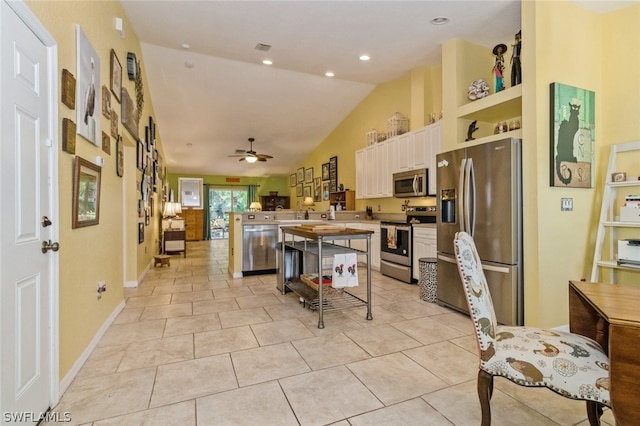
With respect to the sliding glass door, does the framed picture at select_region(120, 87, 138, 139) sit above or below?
above

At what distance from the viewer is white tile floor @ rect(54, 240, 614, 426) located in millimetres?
1735

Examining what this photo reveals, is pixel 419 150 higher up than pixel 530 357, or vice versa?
pixel 419 150

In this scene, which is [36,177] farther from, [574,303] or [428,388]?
[574,303]

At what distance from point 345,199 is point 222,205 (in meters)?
7.24

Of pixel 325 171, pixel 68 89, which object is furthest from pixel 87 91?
pixel 325 171

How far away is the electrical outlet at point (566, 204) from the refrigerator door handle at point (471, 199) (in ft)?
2.45

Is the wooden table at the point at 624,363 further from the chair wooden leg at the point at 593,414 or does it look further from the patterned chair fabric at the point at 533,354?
the chair wooden leg at the point at 593,414

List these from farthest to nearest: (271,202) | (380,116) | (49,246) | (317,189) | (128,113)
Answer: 1. (271,202)
2. (317,189)
3. (380,116)
4. (128,113)
5. (49,246)

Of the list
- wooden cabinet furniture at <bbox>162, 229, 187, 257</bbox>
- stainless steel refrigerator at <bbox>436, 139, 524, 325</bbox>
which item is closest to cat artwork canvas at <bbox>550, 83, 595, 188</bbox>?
stainless steel refrigerator at <bbox>436, 139, 524, 325</bbox>

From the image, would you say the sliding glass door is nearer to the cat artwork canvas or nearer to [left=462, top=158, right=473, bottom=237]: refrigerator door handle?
[left=462, top=158, right=473, bottom=237]: refrigerator door handle

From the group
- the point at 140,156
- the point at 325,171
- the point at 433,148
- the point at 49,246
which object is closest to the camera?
the point at 49,246

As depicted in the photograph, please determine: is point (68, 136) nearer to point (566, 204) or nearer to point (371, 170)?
point (566, 204)

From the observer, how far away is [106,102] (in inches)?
116

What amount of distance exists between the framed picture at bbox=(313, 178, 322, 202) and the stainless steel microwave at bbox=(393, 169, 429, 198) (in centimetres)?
412
